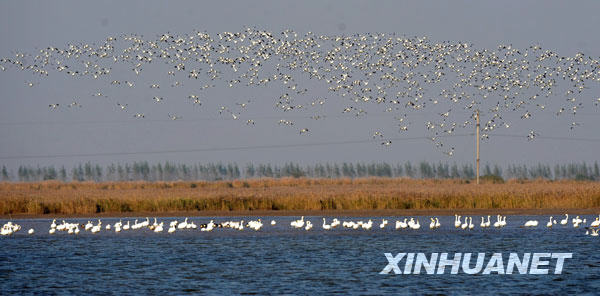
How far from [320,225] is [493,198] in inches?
581

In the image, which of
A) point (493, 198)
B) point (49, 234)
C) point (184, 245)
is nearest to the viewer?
point (184, 245)

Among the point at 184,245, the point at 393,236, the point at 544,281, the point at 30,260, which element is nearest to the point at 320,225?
the point at 393,236

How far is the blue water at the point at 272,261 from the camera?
31172mm

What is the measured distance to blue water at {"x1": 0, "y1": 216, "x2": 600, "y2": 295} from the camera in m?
31.2

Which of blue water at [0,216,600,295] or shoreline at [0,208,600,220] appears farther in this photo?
shoreline at [0,208,600,220]

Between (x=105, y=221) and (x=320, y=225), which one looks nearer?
(x=320, y=225)

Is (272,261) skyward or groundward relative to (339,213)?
groundward

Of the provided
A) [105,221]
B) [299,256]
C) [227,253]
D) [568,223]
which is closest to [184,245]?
[227,253]

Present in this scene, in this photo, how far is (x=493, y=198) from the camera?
2581 inches

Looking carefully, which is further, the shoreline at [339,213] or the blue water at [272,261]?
the shoreline at [339,213]

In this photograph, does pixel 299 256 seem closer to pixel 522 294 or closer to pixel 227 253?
pixel 227 253

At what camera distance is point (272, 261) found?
125 ft

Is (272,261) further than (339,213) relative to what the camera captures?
No

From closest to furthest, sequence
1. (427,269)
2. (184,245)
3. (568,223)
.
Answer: (427,269) → (184,245) → (568,223)
